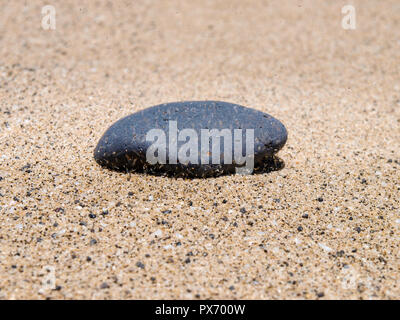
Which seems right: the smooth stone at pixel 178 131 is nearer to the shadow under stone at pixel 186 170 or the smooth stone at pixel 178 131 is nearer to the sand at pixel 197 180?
the shadow under stone at pixel 186 170

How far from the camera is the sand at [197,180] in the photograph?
108 inches

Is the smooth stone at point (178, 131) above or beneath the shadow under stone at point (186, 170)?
above

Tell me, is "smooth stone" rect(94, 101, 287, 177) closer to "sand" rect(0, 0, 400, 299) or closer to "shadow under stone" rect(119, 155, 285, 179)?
"shadow under stone" rect(119, 155, 285, 179)

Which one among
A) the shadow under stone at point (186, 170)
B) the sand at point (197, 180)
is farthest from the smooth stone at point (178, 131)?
the sand at point (197, 180)

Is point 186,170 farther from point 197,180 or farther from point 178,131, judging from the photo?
point 178,131

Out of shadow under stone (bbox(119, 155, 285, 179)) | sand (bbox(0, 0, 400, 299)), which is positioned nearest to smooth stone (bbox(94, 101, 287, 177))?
shadow under stone (bbox(119, 155, 285, 179))

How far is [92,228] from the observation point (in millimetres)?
3023

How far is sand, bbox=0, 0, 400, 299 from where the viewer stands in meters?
2.73

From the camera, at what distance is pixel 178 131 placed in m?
3.57

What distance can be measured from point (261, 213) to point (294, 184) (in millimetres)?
531

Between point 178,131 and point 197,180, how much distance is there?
430 mm

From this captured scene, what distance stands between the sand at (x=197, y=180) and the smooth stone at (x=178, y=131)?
0.11 metres

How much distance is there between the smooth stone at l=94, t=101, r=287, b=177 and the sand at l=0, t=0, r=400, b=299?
108mm

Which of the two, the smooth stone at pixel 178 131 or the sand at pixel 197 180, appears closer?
the sand at pixel 197 180
